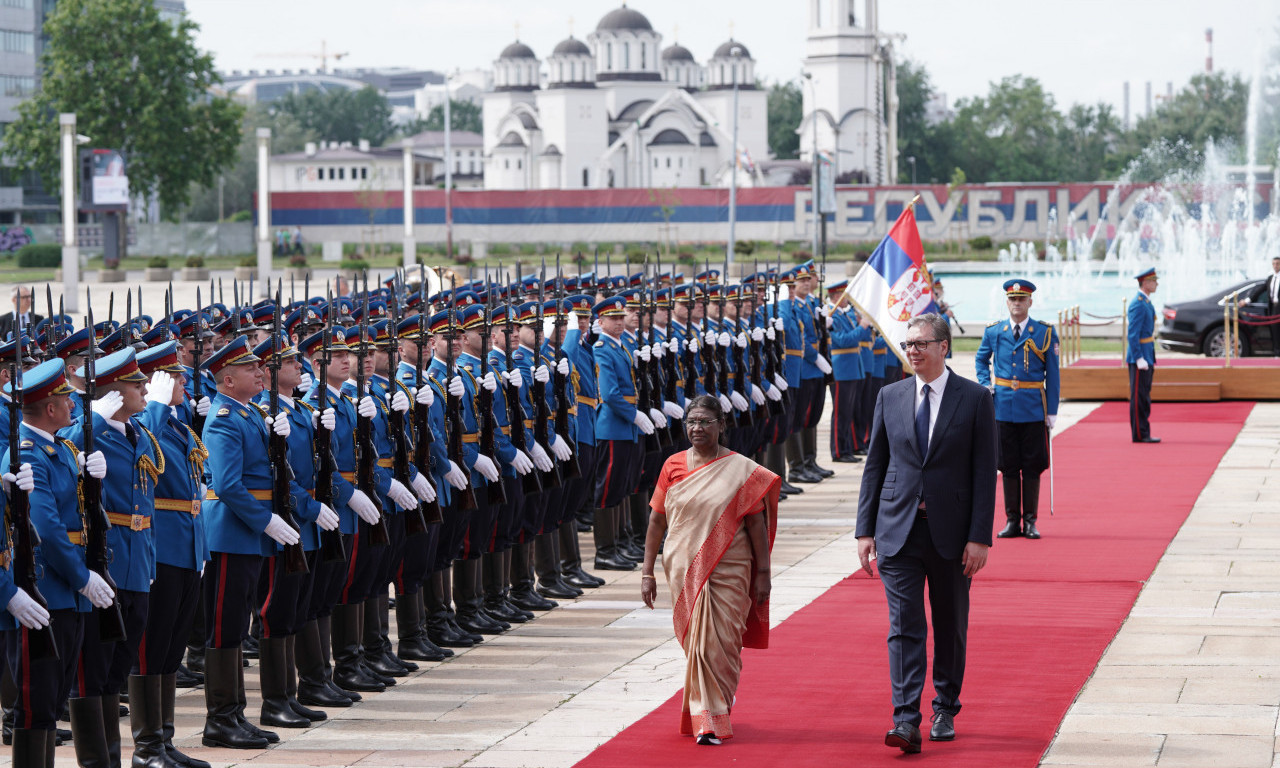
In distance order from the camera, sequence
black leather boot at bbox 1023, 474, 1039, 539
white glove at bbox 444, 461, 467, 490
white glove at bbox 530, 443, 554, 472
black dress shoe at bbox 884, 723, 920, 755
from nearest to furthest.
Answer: black dress shoe at bbox 884, 723, 920, 755 < white glove at bbox 444, 461, 467, 490 < white glove at bbox 530, 443, 554, 472 < black leather boot at bbox 1023, 474, 1039, 539

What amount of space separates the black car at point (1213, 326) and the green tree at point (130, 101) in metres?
51.1

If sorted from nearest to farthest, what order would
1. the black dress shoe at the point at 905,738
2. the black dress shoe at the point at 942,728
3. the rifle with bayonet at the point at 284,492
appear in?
1. the black dress shoe at the point at 905,738
2. the black dress shoe at the point at 942,728
3. the rifle with bayonet at the point at 284,492

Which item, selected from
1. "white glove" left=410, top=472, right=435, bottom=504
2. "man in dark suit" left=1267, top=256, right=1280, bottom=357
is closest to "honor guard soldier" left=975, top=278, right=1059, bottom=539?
"white glove" left=410, top=472, right=435, bottom=504

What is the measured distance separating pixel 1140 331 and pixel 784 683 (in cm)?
970

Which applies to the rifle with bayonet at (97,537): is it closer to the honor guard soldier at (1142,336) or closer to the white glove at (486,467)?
the white glove at (486,467)

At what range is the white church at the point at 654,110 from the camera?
91.2 meters

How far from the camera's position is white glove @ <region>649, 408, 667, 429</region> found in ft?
37.2

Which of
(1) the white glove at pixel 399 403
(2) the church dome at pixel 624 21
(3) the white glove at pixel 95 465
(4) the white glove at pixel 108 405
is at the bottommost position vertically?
(3) the white glove at pixel 95 465

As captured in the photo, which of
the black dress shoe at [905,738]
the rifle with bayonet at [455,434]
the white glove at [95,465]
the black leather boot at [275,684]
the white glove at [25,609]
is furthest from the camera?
the rifle with bayonet at [455,434]

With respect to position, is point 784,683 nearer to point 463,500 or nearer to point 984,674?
point 984,674

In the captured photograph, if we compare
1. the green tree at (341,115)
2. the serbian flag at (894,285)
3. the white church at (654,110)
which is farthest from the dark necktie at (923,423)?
the green tree at (341,115)

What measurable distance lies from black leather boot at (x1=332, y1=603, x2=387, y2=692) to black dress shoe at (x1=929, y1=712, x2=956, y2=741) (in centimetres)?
258

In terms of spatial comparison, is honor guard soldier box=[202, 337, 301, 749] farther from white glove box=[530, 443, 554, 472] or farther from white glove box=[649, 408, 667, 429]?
white glove box=[649, 408, 667, 429]

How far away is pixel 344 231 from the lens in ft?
244
